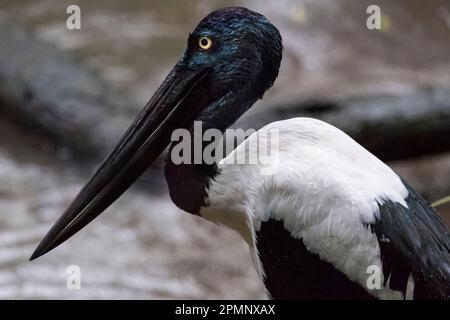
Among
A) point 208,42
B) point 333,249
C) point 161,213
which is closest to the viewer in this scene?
point 333,249

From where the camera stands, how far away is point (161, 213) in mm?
6059

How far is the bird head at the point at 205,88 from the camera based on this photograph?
3.58 meters

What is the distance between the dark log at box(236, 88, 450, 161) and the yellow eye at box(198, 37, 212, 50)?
2376mm

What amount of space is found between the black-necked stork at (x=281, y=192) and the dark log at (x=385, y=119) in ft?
7.51

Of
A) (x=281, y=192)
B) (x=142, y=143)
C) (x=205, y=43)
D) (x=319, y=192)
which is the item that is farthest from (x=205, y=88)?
(x=319, y=192)

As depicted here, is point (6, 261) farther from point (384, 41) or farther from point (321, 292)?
point (384, 41)

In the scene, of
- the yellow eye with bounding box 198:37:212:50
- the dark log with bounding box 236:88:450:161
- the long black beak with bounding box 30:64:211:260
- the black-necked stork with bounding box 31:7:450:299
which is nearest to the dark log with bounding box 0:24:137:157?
the dark log with bounding box 236:88:450:161

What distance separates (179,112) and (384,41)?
198 inches

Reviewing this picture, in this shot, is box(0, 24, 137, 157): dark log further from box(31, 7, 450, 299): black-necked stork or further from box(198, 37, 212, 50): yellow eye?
box(198, 37, 212, 50): yellow eye

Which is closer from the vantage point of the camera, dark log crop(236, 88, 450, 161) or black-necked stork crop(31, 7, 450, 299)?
black-necked stork crop(31, 7, 450, 299)

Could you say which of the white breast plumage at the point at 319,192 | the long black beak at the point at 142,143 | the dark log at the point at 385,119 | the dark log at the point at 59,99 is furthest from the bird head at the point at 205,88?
the dark log at the point at 59,99

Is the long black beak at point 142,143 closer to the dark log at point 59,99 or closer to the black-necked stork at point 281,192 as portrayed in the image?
the black-necked stork at point 281,192

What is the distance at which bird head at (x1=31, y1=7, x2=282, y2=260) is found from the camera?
3576 mm
